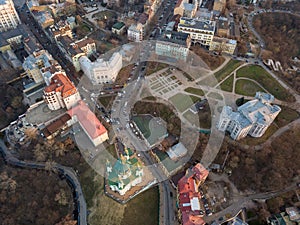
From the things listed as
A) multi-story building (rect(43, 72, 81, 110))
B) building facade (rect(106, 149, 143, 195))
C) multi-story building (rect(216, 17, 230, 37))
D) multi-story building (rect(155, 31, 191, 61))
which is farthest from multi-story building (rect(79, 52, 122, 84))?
multi-story building (rect(216, 17, 230, 37))

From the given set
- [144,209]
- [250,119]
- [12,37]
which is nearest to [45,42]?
[12,37]

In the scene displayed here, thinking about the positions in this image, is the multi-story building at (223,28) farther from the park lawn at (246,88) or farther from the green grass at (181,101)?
the green grass at (181,101)

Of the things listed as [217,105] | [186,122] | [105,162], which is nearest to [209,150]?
[186,122]

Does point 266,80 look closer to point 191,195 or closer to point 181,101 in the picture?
point 181,101

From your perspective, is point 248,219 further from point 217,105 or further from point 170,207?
point 217,105

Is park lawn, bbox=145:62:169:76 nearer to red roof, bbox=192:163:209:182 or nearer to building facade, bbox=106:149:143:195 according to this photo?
building facade, bbox=106:149:143:195

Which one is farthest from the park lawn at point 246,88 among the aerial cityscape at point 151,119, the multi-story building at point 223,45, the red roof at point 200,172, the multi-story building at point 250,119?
the red roof at point 200,172
